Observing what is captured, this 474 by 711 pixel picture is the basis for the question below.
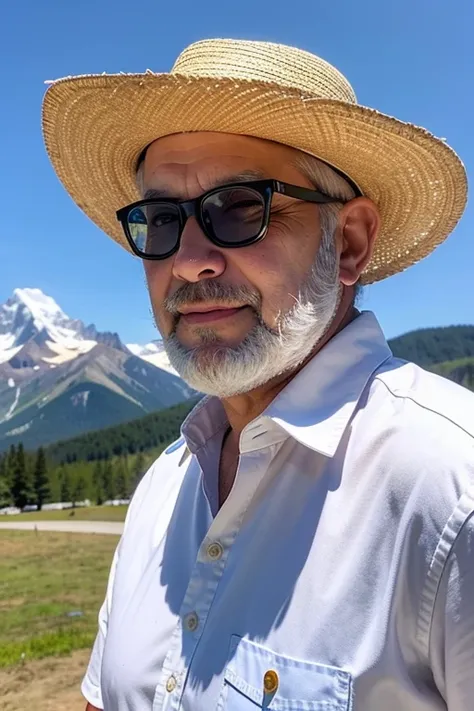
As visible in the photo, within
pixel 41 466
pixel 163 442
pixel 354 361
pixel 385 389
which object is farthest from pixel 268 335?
pixel 163 442

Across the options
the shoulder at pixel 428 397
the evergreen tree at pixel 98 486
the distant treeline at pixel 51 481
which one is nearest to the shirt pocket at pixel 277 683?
the shoulder at pixel 428 397

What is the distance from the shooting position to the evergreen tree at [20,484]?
267 ft

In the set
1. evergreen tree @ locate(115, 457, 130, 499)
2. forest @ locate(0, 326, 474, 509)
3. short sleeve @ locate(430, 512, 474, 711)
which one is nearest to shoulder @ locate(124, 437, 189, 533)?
short sleeve @ locate(430, 512, 474, 711)

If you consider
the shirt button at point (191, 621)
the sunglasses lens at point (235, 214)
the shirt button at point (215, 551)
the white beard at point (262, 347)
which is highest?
the sunglasses lens at point (235, 214)

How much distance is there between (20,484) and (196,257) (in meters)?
86.2

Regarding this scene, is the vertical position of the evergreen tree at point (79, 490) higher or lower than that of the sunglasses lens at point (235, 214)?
lower

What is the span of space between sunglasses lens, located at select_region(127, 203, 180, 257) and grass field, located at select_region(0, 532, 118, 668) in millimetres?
8665

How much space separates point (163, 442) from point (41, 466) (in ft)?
221

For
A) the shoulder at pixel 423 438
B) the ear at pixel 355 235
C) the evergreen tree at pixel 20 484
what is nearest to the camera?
the shoulder at pixel 423 438

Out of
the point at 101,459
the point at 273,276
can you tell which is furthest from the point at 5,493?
the point at 273,276

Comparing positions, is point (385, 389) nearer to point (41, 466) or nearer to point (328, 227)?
point (328, 227)

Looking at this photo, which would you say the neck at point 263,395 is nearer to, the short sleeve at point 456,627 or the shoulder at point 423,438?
the shoulder at point 423,438

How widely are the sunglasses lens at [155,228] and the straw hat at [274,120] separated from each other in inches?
10.6

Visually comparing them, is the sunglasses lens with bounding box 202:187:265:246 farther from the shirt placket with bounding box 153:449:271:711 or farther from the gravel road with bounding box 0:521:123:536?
the gravel road with bounding box 0:521:123:536
